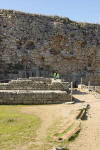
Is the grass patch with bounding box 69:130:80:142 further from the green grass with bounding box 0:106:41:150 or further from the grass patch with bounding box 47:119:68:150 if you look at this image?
the green grass with bounding box 0:106:41:150

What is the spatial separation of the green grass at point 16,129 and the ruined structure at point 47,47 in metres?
13.2

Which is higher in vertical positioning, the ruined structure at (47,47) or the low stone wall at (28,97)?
the ruined structure at (47,47)

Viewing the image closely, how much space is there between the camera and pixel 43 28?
22531 mm

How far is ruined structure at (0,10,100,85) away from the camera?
21.2 meters

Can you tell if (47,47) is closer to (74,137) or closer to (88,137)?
(88,137)

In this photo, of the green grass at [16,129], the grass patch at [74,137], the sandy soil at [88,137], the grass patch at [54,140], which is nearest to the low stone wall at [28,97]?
the green grass at [16,129]

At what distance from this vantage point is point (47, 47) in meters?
22.4

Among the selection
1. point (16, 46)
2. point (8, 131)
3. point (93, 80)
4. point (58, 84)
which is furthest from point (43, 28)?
point (8, 131)

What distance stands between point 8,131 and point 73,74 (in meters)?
17.9

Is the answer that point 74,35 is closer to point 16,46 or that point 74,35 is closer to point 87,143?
point 16,46

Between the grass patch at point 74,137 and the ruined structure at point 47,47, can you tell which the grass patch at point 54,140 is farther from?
the ruined structure at point 47,47

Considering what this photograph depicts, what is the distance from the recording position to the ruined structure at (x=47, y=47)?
21.2 metres

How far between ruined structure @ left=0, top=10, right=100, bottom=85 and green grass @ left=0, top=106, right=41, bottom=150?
13190 mm

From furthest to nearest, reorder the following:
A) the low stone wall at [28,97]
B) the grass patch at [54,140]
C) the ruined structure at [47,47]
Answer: the ruined structure at [47,47] < the low stone wall at [28,97] < the grass patch at [54,140]
